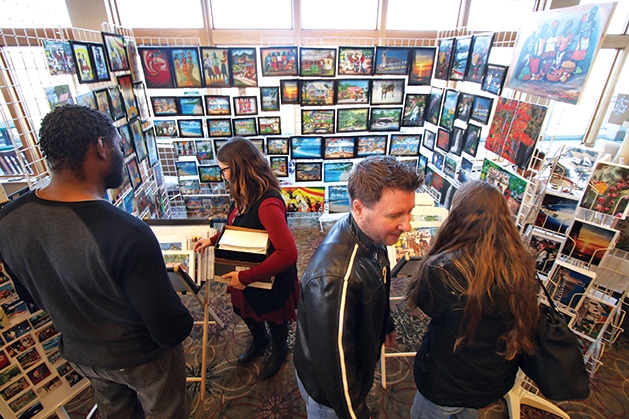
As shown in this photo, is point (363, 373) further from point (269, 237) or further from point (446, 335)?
point (269, 237)

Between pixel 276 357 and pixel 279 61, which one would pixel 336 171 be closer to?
pixel 279 61

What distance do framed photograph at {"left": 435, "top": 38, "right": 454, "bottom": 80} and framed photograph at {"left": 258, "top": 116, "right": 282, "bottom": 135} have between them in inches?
74.5

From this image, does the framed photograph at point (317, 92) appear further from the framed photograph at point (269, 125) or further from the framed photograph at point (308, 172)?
the framed photograph at point (308, 172)

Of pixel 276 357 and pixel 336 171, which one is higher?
pixel 336 171

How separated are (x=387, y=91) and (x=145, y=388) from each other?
354 centimetres

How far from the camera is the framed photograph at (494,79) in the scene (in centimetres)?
239

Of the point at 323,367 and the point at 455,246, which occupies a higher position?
the point at 455,246

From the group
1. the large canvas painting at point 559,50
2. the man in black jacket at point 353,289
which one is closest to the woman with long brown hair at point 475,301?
the man in black jacket at point 353,289

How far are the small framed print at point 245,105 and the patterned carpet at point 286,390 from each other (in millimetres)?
2398

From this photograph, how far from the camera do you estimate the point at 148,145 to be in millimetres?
3420

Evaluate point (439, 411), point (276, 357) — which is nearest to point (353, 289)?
point (439, 411)

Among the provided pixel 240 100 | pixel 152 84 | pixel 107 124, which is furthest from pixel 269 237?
pixel 152 84

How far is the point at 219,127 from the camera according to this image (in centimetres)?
366

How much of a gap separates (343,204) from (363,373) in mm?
3173
